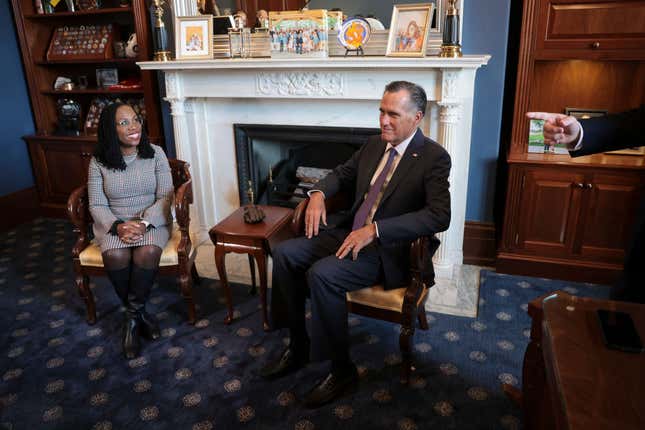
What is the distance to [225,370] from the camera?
2.25 m

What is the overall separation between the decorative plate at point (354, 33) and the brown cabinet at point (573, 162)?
84 cm

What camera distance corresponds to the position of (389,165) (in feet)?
7.22

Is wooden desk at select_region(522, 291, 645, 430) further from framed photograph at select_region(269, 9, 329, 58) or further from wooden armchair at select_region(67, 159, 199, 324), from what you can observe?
framed photograph at select_region(269, 9, 329, 58)

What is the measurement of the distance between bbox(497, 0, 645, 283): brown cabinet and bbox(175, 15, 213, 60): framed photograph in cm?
185

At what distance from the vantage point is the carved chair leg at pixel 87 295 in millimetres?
2605

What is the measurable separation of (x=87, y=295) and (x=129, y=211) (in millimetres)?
505

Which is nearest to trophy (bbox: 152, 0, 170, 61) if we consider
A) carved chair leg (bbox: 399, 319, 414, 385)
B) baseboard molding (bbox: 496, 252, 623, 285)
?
carved chair leg (bbox: 399, 319, 414, 385)

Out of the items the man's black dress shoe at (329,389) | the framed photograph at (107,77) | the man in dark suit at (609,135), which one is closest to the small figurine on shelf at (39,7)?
the framed photograph at (107,77)

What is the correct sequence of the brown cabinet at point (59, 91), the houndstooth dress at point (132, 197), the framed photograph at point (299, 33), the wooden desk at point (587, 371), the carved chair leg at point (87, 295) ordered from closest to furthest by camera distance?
the wooden desk at point (587, 371) < the houndstooth dress at point (132, 197) < the carved chair leg at point (87, 295) < the framed photograph at point (299, 33) < the brown cabinet at point (59, 91)

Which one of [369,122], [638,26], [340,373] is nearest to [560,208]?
[638,26]

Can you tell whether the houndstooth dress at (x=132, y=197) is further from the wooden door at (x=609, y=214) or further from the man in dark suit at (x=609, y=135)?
the wooden door at (x=609, y=214)

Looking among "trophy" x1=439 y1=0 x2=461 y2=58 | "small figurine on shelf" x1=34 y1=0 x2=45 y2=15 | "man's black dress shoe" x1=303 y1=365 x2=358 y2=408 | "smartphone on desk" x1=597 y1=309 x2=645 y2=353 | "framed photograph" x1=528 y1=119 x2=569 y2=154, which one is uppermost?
"small figurine on shelf" x1=34 y1=0 x2=45 y2=15

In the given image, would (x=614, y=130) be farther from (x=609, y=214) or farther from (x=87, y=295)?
(x=87, y=295)

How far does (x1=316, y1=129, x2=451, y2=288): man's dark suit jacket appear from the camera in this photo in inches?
77.6
